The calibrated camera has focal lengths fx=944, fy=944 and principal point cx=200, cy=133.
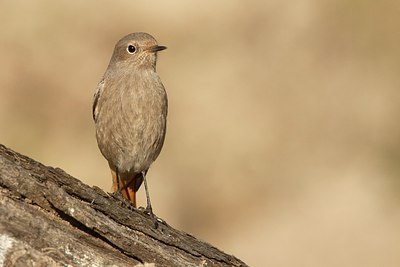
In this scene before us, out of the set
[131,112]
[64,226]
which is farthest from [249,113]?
[64,226]

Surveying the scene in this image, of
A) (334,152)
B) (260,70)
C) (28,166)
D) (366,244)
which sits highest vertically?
(260,70)

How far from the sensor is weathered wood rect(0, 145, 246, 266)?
206 inches

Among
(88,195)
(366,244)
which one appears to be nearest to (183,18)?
(366,244)

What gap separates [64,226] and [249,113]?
10466 millimetres

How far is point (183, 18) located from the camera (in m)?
16.9

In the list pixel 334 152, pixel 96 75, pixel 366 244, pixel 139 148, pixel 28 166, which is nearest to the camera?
pixel 28 166

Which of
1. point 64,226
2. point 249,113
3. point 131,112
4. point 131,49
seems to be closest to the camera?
point 64,226

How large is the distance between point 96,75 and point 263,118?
116 inches

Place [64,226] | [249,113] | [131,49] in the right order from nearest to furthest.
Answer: [64,226]
[131,49]
[249,113]

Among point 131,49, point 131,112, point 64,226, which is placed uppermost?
point 131,49

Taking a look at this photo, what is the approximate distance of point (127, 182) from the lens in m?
8.73

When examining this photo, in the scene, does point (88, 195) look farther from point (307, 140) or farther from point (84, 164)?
point (307, 140)

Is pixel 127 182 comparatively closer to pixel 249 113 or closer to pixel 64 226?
pixel 64 226

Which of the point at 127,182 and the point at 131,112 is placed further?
the point at 127,182
